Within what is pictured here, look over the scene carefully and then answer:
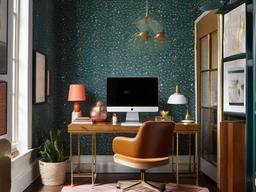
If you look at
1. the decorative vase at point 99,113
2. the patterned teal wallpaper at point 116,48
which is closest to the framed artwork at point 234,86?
the patterned teal wallpaper at point 116,48

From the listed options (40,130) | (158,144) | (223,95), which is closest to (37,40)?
(40,130)

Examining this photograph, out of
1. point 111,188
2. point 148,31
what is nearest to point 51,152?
point 111,188

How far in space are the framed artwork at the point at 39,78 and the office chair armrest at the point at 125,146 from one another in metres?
1.12

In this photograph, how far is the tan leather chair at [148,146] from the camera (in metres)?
3.77

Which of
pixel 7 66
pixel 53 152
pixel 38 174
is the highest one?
pixel 7 66

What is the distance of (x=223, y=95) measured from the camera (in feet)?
12.8

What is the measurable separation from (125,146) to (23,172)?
1.17 meters

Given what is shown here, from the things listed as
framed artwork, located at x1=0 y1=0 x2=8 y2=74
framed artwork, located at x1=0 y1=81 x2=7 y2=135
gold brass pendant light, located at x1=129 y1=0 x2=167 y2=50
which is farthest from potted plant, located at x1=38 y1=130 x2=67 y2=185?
gold brass pendant light, located at x1=129 y1=0 x2=167 y2=50

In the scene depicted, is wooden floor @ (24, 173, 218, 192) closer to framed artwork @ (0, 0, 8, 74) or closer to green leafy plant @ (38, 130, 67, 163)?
green leafy plant @ (38, 130, 67, 163)

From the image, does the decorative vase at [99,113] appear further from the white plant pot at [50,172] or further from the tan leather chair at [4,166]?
the tan leather chair at [4,166]

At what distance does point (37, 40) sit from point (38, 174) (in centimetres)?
170

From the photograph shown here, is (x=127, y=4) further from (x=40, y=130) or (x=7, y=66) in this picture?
(x=7, y=66)

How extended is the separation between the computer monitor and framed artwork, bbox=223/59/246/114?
1.08 metres

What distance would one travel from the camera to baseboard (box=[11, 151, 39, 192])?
11.9 feet
